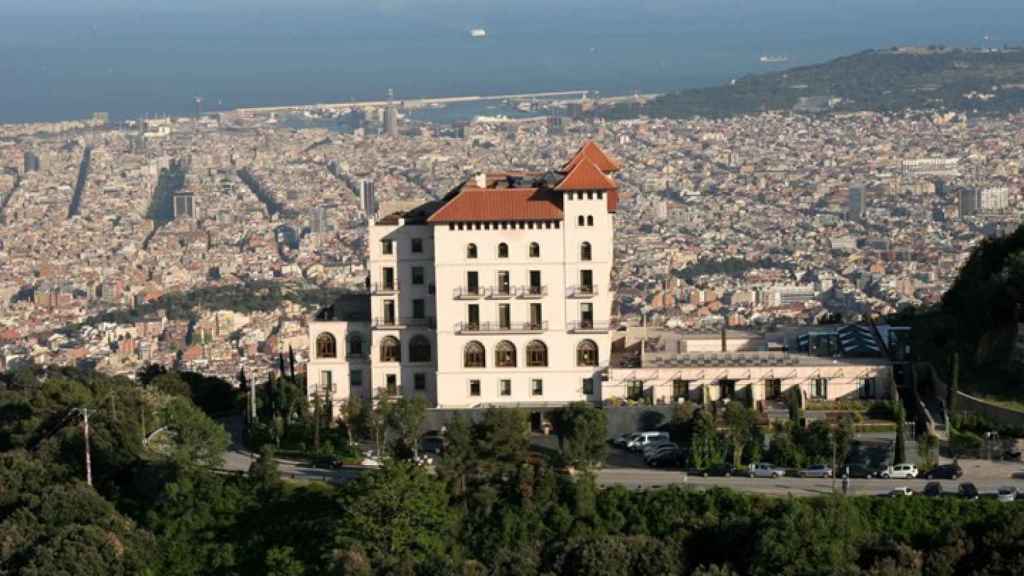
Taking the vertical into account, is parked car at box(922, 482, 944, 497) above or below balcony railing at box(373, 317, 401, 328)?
below

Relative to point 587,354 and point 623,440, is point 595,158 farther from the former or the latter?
point 623,440

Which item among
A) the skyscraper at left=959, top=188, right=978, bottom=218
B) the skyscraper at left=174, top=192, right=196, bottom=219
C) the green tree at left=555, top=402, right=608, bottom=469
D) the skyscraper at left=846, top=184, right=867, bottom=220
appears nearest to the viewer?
the green tree at left=555, top=402, right=608, bottom=469

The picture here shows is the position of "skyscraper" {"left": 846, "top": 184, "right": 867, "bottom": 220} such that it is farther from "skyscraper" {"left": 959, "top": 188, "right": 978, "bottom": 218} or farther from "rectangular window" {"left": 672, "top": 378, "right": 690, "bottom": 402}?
"rectangular window" {"left": 672, "top": 378, "right": 690, "bottom": 402}

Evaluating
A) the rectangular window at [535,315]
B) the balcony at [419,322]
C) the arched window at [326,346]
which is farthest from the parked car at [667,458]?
the arched window at [326,346]

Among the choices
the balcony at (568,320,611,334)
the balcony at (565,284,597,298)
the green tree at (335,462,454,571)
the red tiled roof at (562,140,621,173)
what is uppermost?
the red tiled roof at (562,140,621,173)

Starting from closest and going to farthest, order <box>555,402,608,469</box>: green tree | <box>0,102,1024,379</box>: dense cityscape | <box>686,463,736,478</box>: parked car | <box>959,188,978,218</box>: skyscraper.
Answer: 1. <box>686,463,736,478</box>: parked car
2. <box>555,402,608,469</box>: green tree
3. <box>0,102,1024,379</box>: dense cityscape
4. <box>959,188,978,218</box>: skyscraper

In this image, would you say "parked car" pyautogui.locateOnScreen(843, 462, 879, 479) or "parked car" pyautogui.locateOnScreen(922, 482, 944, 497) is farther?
"parked car" pyautogui.locateOnScreen(843, 462, 879, 479)

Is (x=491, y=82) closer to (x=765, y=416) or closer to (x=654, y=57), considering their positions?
(x=654, y=57)

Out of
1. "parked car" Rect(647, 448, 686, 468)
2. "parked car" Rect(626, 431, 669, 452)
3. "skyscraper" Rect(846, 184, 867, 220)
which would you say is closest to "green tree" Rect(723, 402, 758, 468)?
"parked car" Rect(647, 448, 686, 468)
